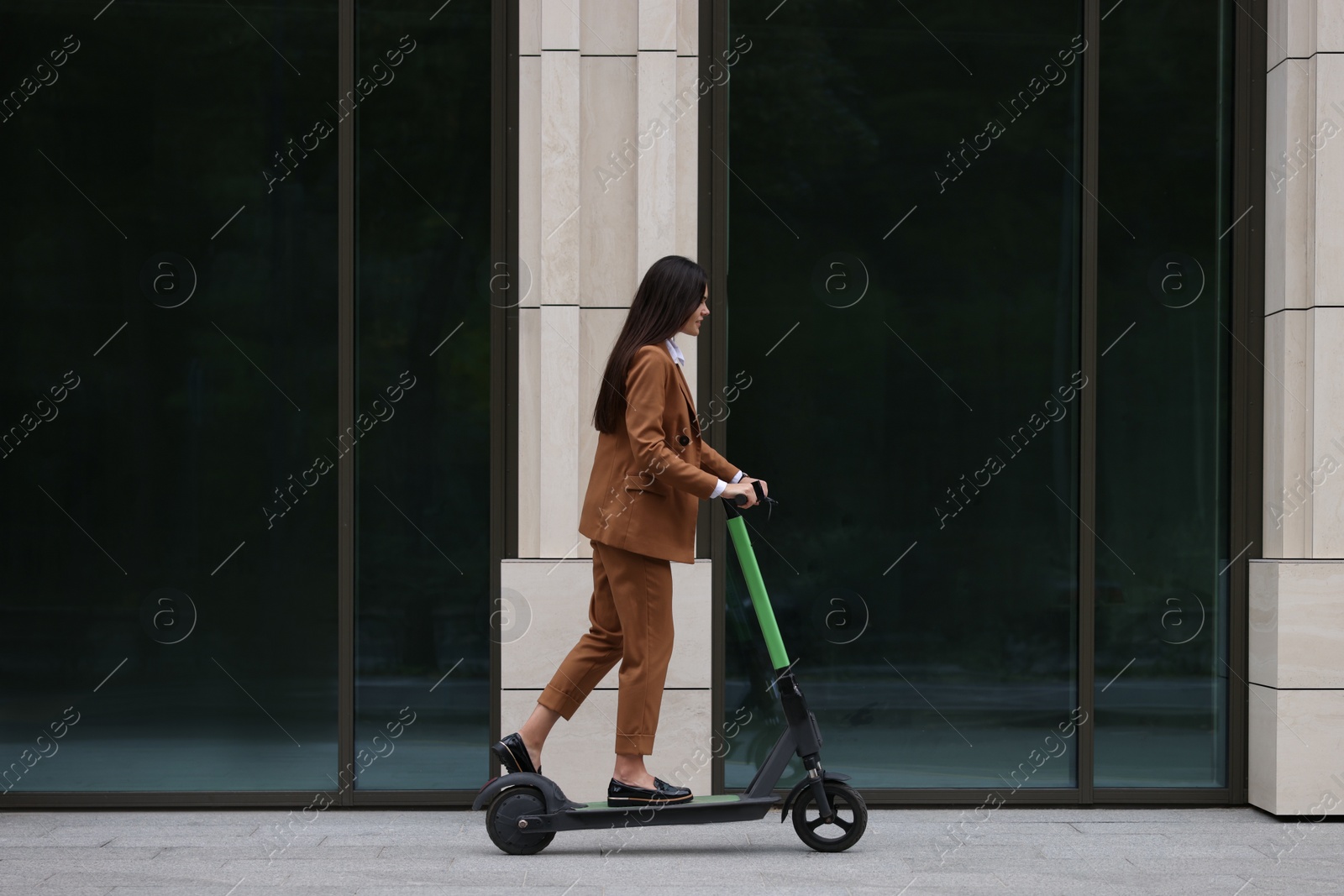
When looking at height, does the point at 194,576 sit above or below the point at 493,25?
below

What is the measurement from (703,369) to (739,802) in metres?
1.85

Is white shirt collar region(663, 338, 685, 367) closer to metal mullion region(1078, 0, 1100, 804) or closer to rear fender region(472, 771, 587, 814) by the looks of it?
rear fender region(472, 771, 587, 814)

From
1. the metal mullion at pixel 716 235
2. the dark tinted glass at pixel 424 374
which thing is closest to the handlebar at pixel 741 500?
the metal mullion at pixel 716 235

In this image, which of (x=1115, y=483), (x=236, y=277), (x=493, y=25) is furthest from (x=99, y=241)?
(x=1115, y=483)

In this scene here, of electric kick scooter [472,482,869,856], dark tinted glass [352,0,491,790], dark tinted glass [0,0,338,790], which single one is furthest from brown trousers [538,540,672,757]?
dark tinted glass [0,0,338,790]

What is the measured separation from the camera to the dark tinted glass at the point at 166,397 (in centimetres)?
578

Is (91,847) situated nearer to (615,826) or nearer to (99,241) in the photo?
(615,826)

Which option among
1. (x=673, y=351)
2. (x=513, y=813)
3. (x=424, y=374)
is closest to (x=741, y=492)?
(x=673, y=351)

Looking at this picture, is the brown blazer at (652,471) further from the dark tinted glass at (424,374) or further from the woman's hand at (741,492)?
the dark tinted glass at (424,374)

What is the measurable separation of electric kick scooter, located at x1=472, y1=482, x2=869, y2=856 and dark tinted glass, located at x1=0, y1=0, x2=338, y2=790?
134 cm

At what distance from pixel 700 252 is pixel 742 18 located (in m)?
1.01

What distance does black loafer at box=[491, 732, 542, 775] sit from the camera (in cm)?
481

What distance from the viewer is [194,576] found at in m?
5.80

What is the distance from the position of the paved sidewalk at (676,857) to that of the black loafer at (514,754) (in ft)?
1.03
